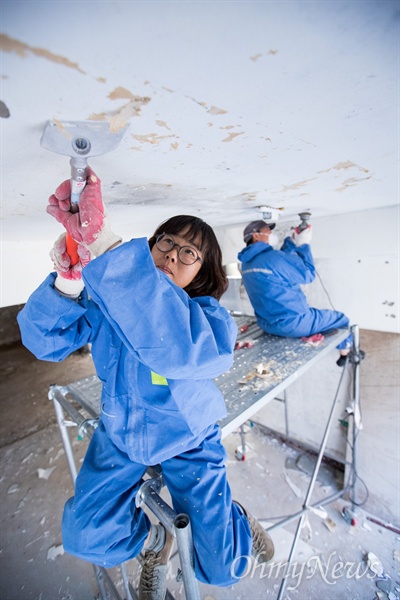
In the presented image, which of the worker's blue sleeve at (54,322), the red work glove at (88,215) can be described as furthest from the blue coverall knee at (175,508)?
the red work glove at (88,215)

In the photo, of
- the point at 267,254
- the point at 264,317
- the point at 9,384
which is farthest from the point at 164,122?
the point at 9,384

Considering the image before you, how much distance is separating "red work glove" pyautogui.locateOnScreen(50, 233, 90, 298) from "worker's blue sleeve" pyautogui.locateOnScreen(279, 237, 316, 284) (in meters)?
1.31

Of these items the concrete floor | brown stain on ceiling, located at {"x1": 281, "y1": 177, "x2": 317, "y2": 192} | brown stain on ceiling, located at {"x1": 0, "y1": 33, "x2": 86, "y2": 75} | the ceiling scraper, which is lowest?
the concrete floor

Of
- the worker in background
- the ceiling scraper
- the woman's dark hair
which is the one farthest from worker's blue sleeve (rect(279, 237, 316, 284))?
the ceiling scraper

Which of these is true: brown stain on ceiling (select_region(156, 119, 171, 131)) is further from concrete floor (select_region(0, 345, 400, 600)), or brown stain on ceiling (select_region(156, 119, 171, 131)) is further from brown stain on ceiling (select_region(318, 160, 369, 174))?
concrete floor (select_region(0, 345, 400, 600))

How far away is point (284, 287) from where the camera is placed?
1.75 meters

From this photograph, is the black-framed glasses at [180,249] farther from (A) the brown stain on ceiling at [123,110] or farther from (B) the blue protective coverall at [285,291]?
(B) the blue protective coverall at [285,291]

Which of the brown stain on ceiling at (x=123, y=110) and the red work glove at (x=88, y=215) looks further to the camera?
the red work glove at (x=88, y=215)

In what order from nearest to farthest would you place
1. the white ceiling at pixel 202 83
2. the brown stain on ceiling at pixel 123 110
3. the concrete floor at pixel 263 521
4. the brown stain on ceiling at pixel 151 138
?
the white ceiling at pixel 202 83
the brown stain on ceiling at pixel 123 110
the brown stain on ceiling at pixel 151 138
the concrete floor at pixel 263 521

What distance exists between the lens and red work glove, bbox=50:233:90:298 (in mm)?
705

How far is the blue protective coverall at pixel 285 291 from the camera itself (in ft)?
5.63

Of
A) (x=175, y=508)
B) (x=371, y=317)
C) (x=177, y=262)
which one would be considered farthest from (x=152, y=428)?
(x=371, y=317)

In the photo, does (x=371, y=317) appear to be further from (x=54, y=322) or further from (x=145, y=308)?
(x=54, y=322)

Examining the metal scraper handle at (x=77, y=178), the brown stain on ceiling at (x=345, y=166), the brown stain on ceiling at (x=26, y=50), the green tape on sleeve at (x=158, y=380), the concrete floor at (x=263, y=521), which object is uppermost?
the brown stain on ceiling at (x=26, y=50)
